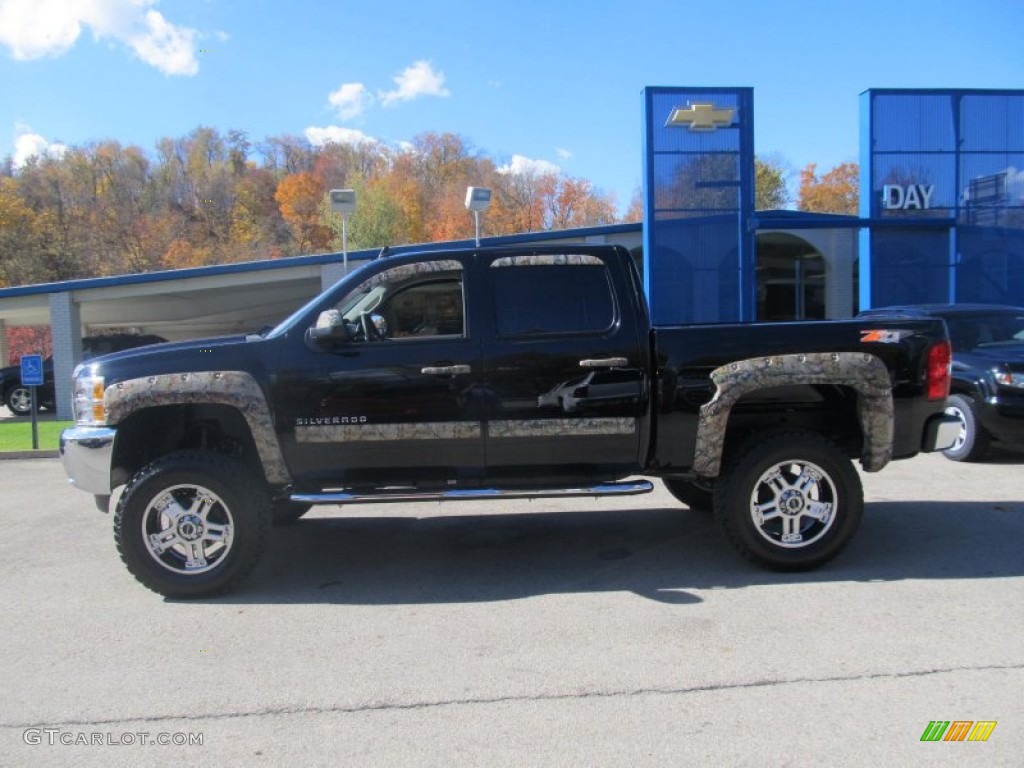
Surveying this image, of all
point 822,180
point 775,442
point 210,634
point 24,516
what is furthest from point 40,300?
point 822,180

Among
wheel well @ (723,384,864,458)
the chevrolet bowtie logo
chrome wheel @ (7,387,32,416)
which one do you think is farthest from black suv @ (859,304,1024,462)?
chrome wheel @ (7,387,32,416)

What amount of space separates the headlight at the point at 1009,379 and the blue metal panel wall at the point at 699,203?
6457 mm

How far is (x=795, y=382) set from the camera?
4934mm

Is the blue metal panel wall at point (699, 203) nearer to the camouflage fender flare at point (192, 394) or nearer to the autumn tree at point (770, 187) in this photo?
the camouflage fender flare at point (192, 394)

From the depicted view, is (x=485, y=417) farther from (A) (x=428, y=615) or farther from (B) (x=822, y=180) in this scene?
(B) (x=822, y=180)

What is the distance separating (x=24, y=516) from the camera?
24.3 feet

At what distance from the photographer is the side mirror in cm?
473

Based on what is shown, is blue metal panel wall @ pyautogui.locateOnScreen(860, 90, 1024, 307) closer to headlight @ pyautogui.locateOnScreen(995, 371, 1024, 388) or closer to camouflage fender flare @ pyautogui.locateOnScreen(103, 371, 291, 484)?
headlight @ pyautogui.locateOnScreen(995, 371, 1024, 388)

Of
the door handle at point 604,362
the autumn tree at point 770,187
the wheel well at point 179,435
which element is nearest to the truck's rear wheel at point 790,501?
the door handle at point 604,362

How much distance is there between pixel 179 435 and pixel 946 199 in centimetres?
1615

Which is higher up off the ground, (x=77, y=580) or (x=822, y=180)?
(x=822, y=180)

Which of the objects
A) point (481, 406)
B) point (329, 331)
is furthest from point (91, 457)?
point (481, 406)

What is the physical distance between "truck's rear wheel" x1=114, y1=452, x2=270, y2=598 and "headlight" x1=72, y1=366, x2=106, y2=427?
1.42 feet

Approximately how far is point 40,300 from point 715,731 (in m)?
20.8
